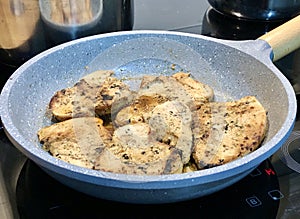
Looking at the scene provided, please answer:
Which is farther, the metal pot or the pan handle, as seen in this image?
the metal pot

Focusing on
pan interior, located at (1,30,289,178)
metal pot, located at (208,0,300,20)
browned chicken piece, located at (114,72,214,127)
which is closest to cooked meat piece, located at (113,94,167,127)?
browned chicken piece, located at (114,72,214,127)

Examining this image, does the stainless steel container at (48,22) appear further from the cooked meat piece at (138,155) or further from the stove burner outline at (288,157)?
the stove burner outline at (288,157)

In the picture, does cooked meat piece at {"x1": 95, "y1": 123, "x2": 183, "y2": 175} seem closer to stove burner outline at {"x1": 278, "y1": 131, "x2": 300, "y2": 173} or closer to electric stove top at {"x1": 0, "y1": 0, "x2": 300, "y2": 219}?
electric stove top at {"x1": 0, "y1": 0, "x2": 300, "y2": 219}

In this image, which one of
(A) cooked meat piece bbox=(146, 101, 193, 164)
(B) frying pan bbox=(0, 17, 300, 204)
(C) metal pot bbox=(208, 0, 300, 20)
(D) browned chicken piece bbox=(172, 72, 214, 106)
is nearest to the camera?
(B) frying pan bbox=(0, 17, 300, 204)

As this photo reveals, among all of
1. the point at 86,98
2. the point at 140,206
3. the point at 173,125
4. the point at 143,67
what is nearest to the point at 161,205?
the point at 140,206

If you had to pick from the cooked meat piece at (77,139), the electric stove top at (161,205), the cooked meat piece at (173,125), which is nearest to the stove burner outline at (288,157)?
the electric stove top at (161,205)

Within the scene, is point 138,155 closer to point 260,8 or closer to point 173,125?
point 173,125

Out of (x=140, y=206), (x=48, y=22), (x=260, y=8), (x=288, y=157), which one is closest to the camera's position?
(x=140, y=206)
